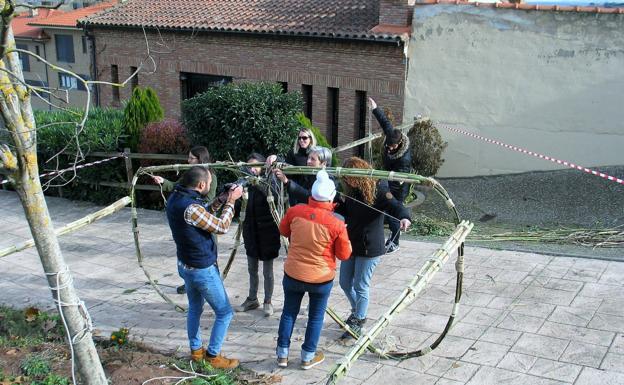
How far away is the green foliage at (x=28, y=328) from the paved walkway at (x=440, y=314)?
446 mm

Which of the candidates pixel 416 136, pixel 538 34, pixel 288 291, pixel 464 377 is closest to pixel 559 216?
pixel 416 136

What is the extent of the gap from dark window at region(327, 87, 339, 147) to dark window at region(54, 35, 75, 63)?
67.4 ft

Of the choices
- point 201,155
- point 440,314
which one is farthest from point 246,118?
point 440,314

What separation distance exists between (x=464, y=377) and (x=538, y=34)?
10272 millimetres

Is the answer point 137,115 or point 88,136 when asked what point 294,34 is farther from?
point 88,136

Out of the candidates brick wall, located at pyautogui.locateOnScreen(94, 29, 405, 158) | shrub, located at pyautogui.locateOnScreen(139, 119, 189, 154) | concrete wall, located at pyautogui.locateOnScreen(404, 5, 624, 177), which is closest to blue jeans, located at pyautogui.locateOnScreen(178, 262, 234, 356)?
shrub, located at pyautogui.locateOnScreen(139, 119, 189, 154)

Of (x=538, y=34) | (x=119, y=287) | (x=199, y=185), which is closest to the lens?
(x=199, y=185)

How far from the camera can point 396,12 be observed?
48.7 ft

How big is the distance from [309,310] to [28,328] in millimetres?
3071

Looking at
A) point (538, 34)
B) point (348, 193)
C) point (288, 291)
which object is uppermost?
point (538, 34)

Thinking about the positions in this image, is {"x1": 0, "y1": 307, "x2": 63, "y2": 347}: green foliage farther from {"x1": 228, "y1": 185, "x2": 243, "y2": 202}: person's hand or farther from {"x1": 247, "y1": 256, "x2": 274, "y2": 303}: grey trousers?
{"x1": 228, "y1": 185, "x2": 243, "y2": 202}: person's hand

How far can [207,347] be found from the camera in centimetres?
552

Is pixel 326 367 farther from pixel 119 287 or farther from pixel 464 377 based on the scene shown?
pixel 119 287

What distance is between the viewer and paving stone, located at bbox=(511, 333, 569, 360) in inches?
210
